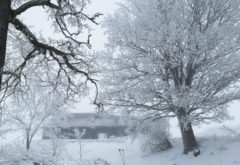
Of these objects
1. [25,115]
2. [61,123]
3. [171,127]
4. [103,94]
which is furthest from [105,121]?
[103,94]

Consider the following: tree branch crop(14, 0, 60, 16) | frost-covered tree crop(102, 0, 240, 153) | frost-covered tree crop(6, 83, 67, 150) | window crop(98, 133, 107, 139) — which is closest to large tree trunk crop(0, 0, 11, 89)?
tree branch crop(14, 0, 60, 16)

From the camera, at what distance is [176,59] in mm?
16578

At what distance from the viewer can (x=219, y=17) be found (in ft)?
59.0

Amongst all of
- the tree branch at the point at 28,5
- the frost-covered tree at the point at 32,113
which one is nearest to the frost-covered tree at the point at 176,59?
the tree branch at the point at 28,5

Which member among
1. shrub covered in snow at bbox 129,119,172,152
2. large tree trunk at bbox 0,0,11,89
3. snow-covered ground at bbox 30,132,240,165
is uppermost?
large tree trunk at bbox 0,0,11,89

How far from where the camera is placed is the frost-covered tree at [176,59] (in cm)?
1609

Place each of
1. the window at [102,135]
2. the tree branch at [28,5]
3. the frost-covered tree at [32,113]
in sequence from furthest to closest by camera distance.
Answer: the window at [102,135], the frost-covered tree at [32,113], the tree branch at [28,5]

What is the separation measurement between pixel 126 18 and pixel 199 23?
3.84 metres

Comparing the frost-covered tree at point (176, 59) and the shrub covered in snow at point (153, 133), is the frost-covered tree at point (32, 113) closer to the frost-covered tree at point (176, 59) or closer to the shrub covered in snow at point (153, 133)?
the shrub covered in snow at point (153, 133)

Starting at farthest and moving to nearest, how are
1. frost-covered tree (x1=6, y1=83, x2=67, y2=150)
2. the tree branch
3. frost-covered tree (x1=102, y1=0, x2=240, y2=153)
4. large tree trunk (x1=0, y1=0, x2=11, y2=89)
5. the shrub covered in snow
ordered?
1. frost-covered tree (x1=6, y1=83, x2=67, y2=150)
2. the shrub covered in snow
3. frost-covered tree (x1=102, y1=0, x2=240, y2=153)
4. the tree branch
5. large tree trunk (x1=0, y1=0, x2=11, y2=89)

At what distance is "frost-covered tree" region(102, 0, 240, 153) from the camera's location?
16.1m

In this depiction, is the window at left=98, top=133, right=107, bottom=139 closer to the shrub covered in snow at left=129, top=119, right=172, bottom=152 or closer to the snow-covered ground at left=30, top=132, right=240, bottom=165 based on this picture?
the snow-covered ground at left=30, top=132, right=240, bottom=165

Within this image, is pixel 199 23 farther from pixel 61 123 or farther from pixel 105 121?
pixel 105 121

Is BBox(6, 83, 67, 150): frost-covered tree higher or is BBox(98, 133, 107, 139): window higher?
BBox(6, 83, 67, 150): frost-covered tree
